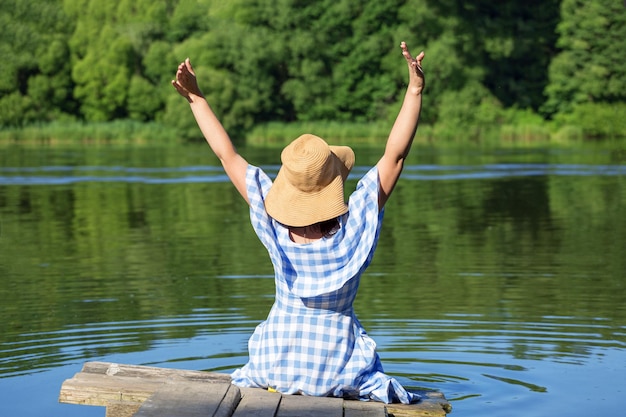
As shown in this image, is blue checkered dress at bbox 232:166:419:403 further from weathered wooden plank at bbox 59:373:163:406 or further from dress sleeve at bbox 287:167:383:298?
weathered wooden plank at bbox 59:373:163:406

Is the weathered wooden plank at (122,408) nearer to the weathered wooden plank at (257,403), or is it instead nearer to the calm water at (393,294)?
the weathered wooden plank at (257,403)

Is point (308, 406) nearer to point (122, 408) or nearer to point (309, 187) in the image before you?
point (309, 187)

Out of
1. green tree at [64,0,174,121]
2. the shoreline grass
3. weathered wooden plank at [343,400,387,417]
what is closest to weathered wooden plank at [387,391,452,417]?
weathered wooden plank at [343,400,387,417]

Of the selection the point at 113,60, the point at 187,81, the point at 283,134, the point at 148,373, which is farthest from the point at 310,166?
the point at 113,60

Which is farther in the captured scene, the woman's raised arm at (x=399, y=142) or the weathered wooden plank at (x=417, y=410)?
the weathered wooden plank at (x=417, y=410)

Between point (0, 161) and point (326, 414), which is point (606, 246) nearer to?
point (326, 414)

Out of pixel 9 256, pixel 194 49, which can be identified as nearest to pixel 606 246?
pixel 9 256

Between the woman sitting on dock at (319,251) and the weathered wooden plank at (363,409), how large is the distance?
6.3 inches

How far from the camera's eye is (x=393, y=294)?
35.2ft

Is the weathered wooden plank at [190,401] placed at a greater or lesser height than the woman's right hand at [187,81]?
lesser

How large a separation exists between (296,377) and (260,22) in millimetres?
65384

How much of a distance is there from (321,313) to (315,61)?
64.5 meters

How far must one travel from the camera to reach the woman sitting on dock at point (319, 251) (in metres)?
4.74

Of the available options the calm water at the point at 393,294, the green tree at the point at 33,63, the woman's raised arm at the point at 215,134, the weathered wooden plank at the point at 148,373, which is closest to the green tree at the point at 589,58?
the green tree at the point at 33,63
